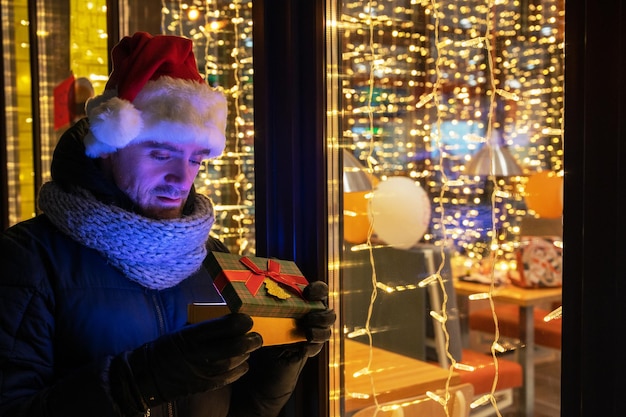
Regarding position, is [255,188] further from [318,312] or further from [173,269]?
[318,312]

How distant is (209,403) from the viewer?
1.29 m

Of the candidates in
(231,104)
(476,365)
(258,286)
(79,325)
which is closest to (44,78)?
(231,104)

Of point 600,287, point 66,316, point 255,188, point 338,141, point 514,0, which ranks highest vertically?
point 514,0

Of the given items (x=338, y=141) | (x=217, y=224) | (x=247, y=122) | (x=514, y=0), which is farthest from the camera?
(x=217, y=224)

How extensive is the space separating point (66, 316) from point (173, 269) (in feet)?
0.71

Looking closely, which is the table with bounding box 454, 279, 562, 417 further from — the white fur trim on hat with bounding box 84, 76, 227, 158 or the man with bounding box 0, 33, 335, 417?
the white fur trim on hat with bounding box 84, 76, 227, 158

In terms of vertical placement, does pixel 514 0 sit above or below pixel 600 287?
above

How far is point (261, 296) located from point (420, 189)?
A: 19.0 inches

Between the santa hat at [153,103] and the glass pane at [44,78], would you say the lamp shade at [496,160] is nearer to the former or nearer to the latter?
the santa hat at [153,103]

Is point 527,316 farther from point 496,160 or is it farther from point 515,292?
point 496,160

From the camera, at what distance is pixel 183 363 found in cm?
102

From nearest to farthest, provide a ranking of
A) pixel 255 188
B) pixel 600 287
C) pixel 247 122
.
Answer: pixel 600 287
pixel 255 188
pixel 247 122

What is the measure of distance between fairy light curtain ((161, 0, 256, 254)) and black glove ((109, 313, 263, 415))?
0.73 meters

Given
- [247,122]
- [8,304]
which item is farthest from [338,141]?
[8,304]
